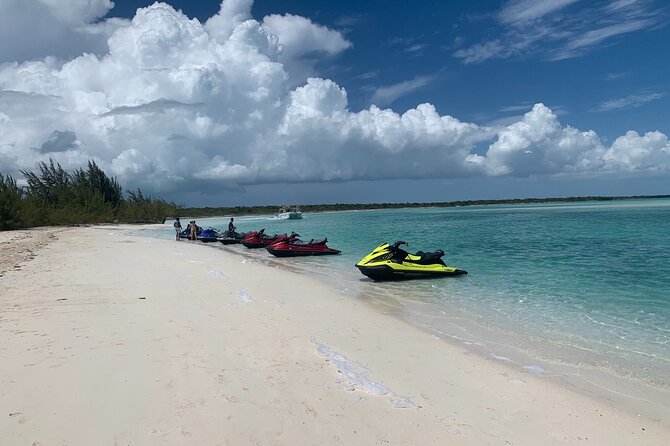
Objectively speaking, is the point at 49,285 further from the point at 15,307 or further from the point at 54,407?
the point at 54,407

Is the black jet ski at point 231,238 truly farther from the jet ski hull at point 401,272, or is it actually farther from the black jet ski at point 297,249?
the jet ski hull at point 401,272

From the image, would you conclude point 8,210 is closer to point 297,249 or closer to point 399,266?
point 297,249

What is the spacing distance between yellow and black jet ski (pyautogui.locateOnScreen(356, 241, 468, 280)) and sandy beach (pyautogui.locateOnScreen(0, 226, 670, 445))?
5.78m

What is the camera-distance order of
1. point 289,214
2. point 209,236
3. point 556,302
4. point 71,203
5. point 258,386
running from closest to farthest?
point 258,386 → point 556,302 → point 209,236 → point 71,203 → point 289,214

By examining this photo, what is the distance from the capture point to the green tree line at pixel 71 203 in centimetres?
4541

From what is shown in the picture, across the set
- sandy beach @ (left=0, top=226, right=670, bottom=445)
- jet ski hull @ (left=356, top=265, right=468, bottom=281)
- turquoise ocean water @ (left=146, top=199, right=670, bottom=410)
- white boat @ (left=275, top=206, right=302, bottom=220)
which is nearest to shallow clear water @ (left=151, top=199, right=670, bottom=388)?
turquoise ocean water @ (left=146, top=199, right=670, bottom=410)

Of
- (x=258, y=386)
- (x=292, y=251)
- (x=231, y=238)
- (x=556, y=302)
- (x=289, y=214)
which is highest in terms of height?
(x=289, y=214)

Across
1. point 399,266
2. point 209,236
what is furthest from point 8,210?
point 399,266

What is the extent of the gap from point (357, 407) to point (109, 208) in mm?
77085

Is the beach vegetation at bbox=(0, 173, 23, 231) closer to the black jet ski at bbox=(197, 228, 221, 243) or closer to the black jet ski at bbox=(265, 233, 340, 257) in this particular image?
the black jet ski at bbox=(197, 228, 221, 243)

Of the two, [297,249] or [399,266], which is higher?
[399,266]

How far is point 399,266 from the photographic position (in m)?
15.5

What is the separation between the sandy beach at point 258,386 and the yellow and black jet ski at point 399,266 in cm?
578

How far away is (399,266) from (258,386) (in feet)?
35.1
